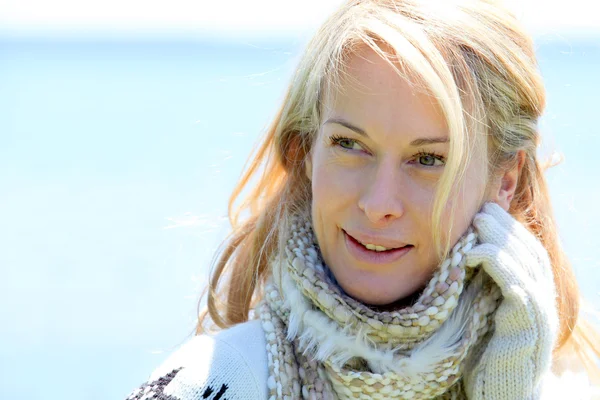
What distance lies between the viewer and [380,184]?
8.19 feet

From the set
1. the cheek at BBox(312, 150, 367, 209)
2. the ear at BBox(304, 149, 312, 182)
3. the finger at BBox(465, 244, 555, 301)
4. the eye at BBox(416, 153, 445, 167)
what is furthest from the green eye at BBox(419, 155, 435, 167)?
the ear at BBox(304, 149, 312, 182)

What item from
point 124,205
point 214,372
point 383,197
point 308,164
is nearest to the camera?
point 214,372

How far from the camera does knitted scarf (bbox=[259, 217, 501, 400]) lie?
246 cm

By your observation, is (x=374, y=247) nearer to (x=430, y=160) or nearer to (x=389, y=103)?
(x=430, y=160)

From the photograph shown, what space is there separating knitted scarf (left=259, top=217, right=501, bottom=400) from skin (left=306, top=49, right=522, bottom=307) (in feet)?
0.21

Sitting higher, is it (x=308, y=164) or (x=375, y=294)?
(x=308, y=164)

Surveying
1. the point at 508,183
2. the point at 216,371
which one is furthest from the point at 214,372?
the point at 508,183

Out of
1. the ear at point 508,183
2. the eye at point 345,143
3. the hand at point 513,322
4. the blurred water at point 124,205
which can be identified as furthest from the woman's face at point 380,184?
the blurred water at point 124,205

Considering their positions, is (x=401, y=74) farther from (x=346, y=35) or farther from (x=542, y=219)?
(x=542, y=219)

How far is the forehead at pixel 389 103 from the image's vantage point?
8.16ft

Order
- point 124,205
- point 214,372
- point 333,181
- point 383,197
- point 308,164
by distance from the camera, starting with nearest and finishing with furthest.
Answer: point 214,372, point 383,197, point 333,181, point 308,164, point 124,205

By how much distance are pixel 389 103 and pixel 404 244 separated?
0.37 meters

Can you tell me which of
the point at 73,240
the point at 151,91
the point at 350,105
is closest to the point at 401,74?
the point at 350,105

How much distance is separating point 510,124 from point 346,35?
53 centimetres
